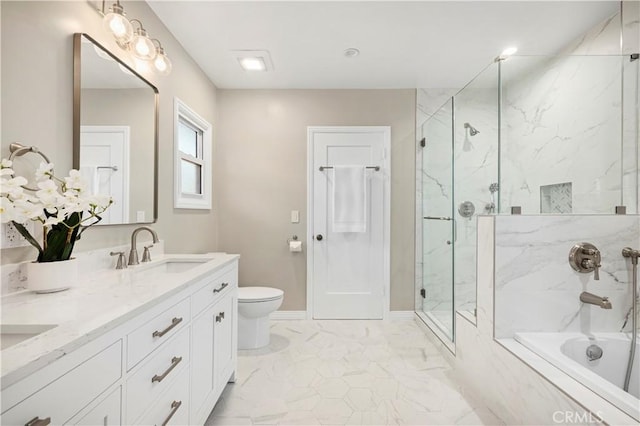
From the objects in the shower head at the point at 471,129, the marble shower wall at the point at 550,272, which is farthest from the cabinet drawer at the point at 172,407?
the shower head at the point at 471,129

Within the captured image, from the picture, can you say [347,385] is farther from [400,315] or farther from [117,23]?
[117,23]

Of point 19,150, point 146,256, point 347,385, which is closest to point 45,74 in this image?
point 19,150

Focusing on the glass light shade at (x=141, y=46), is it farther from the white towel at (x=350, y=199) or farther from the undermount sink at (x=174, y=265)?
the white towel at (x=350, y=199)

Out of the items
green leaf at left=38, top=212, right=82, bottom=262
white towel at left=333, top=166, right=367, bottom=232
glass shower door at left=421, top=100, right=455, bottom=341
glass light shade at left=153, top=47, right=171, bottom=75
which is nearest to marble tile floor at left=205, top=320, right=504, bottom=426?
glass shower door at left=421, top=100, right=455, bottom=341

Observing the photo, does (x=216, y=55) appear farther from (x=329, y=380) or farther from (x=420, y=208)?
(x=329, y=380)

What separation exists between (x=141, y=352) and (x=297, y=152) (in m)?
2.51

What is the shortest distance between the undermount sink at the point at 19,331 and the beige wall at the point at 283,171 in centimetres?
246

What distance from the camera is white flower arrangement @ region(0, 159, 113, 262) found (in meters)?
0.95

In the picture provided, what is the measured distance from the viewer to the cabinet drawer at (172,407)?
1042 millimetres

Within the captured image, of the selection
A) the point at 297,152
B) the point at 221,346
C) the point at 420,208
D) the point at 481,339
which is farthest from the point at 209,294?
the point at 420,208

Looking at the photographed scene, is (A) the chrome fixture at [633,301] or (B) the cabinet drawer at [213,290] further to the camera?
(A) the chrome fixture at [633,301]

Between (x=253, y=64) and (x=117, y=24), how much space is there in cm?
130

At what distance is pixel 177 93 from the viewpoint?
236 cm

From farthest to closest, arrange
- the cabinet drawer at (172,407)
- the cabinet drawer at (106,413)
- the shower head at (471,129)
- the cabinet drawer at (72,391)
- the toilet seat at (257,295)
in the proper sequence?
1. the toilet seat at (257,295)
2. the shower head at (471,129)
3. the cabinet drawer at (172,407)
4. the cabinet drawer at (106,413)
5. the cabinet drawer at (72,391)
